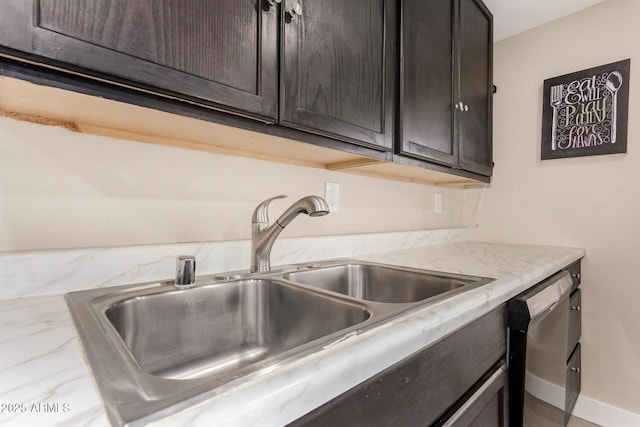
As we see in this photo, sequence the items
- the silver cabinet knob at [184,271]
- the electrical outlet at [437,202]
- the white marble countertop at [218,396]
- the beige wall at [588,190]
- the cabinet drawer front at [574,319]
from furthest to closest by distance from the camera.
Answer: the electrical outlet at [437,202]
the beige wall at [588,190]
the cabinet drawer front at [574,319]
the silver cabinet knob at [184,271]
the white marble countertop at [218,396]

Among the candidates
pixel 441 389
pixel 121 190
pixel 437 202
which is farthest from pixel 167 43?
pixel 437 202

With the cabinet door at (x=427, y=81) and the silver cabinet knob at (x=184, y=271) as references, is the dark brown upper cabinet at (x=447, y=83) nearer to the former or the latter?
the cabinet door at (x=427, y=81)

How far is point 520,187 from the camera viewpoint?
1939 millimetres

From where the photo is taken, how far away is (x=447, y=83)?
1.35 meters

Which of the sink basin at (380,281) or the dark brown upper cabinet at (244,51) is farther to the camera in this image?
the sink basin at (380,281)

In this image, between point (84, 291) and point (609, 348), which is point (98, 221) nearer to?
point (84, 291)

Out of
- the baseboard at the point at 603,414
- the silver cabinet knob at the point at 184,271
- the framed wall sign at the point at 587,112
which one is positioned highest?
the framed wall sign at the point at 587,112

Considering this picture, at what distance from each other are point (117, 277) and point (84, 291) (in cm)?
7

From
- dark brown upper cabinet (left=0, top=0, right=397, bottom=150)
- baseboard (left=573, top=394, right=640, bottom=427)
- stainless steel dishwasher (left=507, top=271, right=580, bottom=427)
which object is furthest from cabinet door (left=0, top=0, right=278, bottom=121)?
baseboard (left=573, top=394, right=640, bottom=427)

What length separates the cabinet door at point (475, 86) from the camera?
4.85 ft

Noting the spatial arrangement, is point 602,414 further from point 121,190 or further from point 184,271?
point 121,190

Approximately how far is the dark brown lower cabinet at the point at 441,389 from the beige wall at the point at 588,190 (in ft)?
4.16

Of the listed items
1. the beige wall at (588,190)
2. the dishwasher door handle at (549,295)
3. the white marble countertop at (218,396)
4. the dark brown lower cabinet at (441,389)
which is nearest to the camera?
the white marble countertop at (218,396)

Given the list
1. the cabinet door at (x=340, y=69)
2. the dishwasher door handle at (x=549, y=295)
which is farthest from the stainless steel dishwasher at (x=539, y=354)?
the cabinet door at (x=340, y=69)
